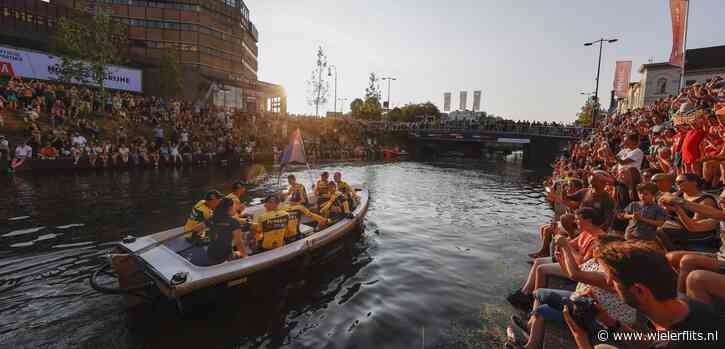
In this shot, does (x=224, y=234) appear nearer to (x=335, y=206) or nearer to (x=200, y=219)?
(x=200, y=219)

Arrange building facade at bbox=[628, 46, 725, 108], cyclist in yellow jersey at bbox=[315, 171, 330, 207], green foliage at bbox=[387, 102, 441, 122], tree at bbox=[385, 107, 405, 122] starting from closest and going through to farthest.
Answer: cyclist in yellow jersey at bbox=[315, 171, 330, 207] < building facade at bbox=[628, 46, 725, 108] < tree at bbox=[385, 107, 405, 122] < green foliage at bbox=[387, 102, 441, 122]

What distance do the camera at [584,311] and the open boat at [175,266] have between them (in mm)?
4830

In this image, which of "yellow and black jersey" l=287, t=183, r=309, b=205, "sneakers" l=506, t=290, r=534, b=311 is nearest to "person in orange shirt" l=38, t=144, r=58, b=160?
"yellow and black jersey" l=287, t=183, r=309, b=205

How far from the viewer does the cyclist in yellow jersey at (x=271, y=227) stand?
7020mm

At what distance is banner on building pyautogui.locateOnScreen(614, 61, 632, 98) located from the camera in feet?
113

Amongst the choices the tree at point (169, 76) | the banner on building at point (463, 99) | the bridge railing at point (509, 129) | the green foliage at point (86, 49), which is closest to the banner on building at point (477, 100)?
the banner on building at point (463, 99)

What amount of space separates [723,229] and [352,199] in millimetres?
8191

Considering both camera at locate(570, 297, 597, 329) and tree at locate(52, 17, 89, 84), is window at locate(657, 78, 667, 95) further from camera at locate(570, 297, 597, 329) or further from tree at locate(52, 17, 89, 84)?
tree at locate(52, 17, 89, 84)

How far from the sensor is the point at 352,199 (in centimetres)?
1114

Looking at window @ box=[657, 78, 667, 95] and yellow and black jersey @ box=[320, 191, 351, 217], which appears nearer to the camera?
yellow and black jersey @ box=[320, 191, 351, 217]

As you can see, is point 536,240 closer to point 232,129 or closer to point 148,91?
point 232,129

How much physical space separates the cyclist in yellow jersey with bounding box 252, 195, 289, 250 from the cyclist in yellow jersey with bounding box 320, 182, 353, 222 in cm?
272

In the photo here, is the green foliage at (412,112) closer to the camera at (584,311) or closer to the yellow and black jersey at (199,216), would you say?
the yellow and black jersey at (199,216)

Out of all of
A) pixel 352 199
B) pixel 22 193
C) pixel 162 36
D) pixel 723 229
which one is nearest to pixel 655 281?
pixel 723 229
